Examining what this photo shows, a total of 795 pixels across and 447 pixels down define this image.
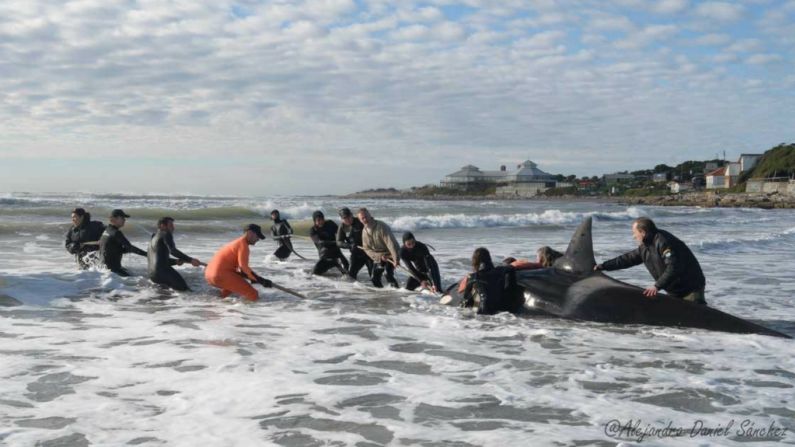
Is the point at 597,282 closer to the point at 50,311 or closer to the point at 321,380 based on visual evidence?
the point at 321,380

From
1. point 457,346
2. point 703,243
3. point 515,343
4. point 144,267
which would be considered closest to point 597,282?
point 515,343

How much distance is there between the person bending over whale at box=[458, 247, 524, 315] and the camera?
10703mm

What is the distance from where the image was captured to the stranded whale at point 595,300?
30.9 ft

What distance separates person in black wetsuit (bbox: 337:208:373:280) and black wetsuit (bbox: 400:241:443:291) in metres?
1.39

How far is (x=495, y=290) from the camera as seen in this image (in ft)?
35.2

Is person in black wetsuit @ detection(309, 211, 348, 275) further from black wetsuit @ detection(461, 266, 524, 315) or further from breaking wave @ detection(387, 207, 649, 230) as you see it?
breaking wave @ detection(387, 207, 649, 230)

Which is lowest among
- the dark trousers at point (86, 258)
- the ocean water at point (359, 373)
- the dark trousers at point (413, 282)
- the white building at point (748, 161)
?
the ocean water at point (359, 373)

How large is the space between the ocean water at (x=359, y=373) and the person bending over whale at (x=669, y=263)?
0.59 m

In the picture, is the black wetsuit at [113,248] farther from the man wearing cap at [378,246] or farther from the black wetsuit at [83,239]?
the man wearing cap at [378,246]

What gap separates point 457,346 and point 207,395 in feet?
10.8

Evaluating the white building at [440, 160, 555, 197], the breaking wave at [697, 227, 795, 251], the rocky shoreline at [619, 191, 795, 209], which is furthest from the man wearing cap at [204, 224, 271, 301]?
the white building at [440, 160, 555, 197]

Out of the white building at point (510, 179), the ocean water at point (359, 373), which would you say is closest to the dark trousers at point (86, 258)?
the ocean water at point (359, 373)

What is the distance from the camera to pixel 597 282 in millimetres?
10297

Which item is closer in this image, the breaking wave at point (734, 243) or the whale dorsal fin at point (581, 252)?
Answer: the whale dorsal fin at point (581, 252)
